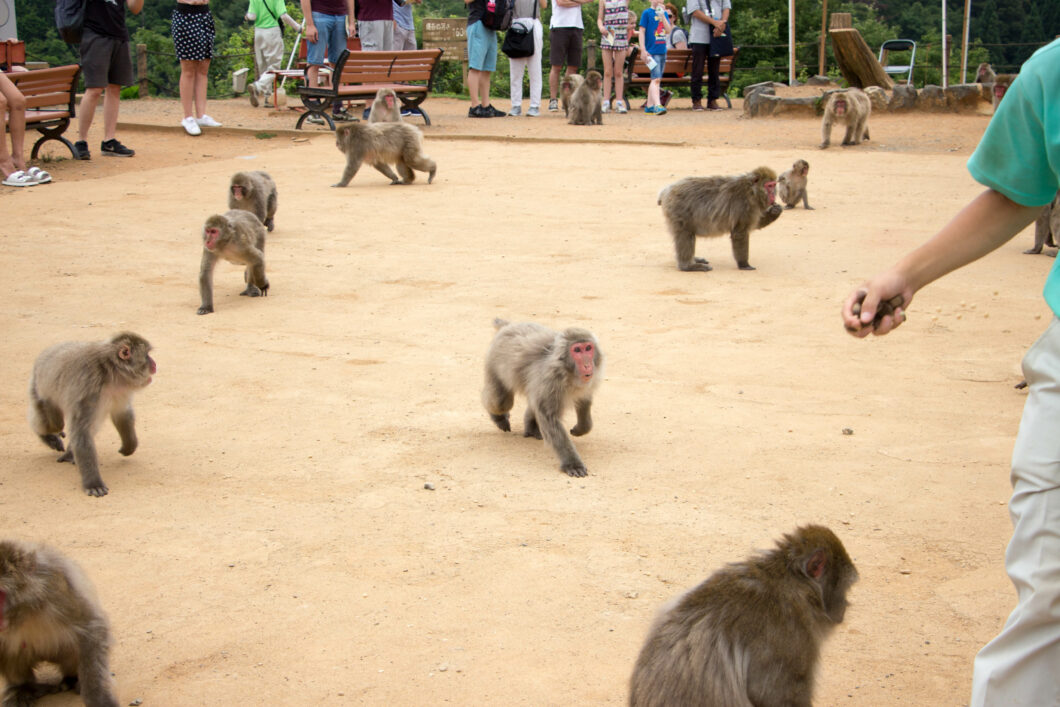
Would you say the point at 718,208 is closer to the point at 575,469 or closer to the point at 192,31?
the point at 575,469

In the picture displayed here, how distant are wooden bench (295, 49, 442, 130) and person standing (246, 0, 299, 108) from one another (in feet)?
9.70

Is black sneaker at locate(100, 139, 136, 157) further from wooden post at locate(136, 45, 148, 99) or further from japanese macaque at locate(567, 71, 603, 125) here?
wooden post at locate(136, 45, 148, 99)

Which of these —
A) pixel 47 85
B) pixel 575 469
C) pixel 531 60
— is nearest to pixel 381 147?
pixel 47 85

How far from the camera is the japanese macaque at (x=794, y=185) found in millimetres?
11078

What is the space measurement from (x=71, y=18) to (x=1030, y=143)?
12.5 meters

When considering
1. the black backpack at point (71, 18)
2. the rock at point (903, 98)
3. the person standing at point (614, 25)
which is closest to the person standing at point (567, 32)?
the person standing at point (614, 25)

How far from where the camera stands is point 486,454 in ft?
17.1

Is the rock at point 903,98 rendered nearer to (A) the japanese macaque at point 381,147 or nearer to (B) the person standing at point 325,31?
(B) the person standing at point 325,31

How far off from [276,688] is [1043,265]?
305 inches

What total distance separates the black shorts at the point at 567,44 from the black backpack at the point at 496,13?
1.90 m

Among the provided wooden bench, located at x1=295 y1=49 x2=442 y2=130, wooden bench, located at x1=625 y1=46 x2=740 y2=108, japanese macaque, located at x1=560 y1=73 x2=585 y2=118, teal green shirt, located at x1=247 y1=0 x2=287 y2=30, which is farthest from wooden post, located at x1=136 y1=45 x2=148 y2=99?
wooden bench, located at x1=625 y1=46 x2=740 y2=108

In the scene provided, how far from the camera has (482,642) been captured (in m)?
3.44

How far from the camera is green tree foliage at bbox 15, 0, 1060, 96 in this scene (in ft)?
97.4

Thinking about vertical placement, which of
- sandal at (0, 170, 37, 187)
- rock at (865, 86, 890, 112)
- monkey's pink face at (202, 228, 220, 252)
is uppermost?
rock at (865, 86, 890, 112)
